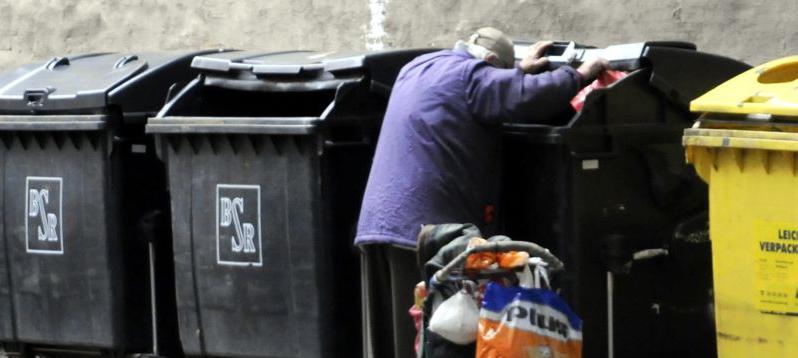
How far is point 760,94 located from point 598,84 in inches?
35.7

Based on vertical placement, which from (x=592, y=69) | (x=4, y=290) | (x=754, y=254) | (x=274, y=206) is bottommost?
(x=4, y=290)

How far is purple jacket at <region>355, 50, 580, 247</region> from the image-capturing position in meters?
6.04

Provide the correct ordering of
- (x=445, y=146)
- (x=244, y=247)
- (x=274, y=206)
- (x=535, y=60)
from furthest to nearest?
(x=244, y=247), (x=274, y=206), (x=535, y=60), (x=445, y=146)

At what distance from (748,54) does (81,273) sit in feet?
11.5

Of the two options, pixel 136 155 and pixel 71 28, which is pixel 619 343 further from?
pixel 71 28

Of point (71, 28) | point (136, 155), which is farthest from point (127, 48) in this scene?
point (136, 155)

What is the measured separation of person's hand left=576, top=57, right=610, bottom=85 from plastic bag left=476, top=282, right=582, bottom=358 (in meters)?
1.27

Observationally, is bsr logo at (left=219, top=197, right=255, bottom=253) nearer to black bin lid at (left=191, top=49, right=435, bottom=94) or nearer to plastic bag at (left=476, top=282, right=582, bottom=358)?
black bin lid at (left=191, top=49, right=435, bottom=94)

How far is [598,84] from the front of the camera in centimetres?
614

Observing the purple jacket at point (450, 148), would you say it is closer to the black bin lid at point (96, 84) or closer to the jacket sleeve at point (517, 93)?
the jacket sleeve at point (517, 93)

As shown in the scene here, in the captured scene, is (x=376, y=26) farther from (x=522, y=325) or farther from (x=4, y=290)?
(x=522, y=325)

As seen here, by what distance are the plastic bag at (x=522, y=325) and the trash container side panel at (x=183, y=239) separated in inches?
84.0

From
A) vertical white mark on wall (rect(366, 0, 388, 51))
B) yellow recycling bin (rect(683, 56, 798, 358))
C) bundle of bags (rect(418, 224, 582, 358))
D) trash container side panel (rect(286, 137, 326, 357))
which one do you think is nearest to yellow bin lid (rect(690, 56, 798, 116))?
yellow recycling bin (rect(683, 56, 798, 358))

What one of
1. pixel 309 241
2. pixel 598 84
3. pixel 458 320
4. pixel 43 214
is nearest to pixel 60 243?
pixel 43 214
